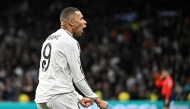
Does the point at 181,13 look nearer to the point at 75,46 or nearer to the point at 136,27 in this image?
the point at 136,27

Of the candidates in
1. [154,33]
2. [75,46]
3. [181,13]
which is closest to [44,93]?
[75,46]

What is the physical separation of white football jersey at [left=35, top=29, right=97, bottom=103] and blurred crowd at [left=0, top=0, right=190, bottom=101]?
38.0 feet

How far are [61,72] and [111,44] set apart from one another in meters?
15.2

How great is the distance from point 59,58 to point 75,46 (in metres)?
0.20

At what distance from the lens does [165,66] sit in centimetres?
1828

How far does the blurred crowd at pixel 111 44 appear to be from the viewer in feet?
58.3

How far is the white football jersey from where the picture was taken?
16.8 feet

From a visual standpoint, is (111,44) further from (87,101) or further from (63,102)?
(63,102)

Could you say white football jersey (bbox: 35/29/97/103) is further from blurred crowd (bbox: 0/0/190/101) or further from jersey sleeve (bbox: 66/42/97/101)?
blurred crowd (bbox: 0/0/190/101)

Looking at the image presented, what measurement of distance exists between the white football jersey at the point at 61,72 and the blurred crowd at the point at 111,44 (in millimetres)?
11571

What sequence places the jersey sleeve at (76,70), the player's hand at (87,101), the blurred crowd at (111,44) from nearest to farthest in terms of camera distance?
the jersey sleeve at (76,70) → the player's hand at (87,101) → the blurred crowd at (111,44)

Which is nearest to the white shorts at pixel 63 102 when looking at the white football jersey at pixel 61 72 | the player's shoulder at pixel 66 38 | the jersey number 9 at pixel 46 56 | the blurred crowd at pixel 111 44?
the white football jersey at pixel 61 72

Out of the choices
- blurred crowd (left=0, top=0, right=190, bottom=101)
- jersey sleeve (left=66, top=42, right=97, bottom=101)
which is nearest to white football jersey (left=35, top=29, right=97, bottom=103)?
jersey sleeve (left=66, top=42, right=97, bottom=101)

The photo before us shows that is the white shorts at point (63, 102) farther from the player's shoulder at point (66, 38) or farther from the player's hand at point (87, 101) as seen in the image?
the player's shoulder at point (66, 38)
